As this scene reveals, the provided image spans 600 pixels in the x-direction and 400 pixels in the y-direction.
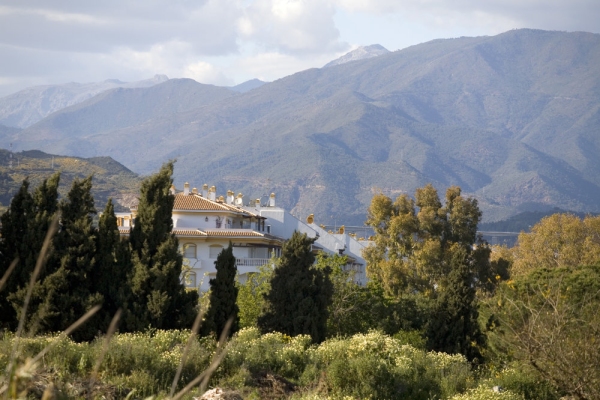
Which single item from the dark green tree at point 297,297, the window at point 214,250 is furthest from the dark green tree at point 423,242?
the dark green tree at point 297,297

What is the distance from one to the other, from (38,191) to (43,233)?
4.83 ft

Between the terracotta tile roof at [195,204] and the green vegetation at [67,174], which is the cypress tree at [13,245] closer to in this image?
the terracotta tile roof at [195,204]

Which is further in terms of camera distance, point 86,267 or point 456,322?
point 456,322


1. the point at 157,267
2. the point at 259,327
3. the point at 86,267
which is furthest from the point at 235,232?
the point at 86,267

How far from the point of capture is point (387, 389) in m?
23.1

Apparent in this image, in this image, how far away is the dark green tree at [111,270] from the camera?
25984mm

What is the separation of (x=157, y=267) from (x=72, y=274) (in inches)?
87.4

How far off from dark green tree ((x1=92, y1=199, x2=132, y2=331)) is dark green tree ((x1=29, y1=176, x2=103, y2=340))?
8.7 inches

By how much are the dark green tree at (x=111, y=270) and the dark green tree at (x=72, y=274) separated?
0.73ft

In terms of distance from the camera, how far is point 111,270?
88.4 feet

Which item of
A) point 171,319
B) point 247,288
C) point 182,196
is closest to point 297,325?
point 171,319

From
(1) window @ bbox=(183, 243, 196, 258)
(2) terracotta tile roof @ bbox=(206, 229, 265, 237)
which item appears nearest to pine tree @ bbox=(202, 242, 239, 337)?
(1) window @ bbox=(183, 243, 196, 258)

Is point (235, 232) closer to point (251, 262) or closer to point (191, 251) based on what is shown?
point (251, 262)

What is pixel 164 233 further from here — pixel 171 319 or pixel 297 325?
pixel 297 325
